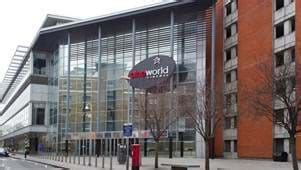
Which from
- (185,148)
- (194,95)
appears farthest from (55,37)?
(194,95)

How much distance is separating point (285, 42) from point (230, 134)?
542 inches

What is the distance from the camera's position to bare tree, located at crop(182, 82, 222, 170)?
99.5 feet

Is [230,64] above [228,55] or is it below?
below

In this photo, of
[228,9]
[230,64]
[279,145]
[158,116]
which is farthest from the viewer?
[228,9]

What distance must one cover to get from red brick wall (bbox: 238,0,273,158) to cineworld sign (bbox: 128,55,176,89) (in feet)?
23.8

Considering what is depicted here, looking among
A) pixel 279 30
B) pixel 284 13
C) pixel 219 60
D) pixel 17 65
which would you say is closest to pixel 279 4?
pixel 284 13

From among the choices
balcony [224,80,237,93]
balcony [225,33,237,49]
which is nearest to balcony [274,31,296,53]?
balcony [224,80,237,93]

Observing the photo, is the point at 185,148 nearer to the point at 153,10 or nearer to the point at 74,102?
the point at 153,10

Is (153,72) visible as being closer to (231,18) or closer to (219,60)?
(219,60)

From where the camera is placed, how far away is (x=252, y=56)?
53.5 meters

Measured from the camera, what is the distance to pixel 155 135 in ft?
122

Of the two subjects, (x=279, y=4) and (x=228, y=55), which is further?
(x=228, y=55)

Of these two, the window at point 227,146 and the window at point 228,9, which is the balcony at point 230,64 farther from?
the window at point 227,146

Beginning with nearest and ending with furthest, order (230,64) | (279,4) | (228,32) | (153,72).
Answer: (279,4) → (153,72) → (230,64) → (228,32)
